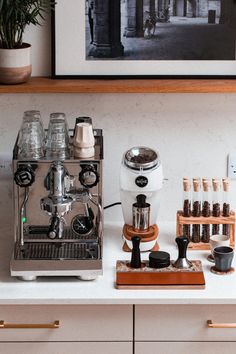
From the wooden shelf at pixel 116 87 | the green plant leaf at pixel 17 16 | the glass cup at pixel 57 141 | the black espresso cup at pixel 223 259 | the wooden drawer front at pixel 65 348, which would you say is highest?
the green plant leaf at pixel 17 16

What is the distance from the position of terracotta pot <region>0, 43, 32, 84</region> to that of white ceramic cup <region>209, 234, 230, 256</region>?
85 cm

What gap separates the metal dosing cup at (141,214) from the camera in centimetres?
298

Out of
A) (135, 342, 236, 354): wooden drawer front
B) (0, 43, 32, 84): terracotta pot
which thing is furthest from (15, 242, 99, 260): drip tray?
(0, 43, 32, 84): terracotta pot

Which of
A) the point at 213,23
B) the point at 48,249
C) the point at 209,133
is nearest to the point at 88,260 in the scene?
the point at 48,249

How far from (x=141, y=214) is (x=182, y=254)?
0.20 metres

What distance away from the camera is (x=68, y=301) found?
2.75 metres

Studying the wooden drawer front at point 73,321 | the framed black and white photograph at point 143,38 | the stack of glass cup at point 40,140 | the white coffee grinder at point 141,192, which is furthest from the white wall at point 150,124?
the wooden drawer front at point 73,321

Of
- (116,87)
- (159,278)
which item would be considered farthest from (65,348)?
(116,87)

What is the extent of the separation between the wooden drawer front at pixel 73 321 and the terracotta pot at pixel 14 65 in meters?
0.77

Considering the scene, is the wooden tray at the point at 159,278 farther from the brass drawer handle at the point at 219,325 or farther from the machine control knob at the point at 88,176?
the machine control knob at the point at 88,176

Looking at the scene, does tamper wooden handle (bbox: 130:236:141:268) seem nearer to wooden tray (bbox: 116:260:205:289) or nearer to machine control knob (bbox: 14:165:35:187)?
wooden tray (bbox: 116:260:205:289)

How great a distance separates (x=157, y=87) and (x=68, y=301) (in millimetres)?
786

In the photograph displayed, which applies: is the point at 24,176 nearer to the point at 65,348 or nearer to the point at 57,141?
the point at 57,141

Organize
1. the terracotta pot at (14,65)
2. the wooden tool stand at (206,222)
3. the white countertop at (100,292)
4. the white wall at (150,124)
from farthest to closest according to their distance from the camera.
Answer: the white wall at (150,124)
the wooden tool stand at (206,222)
the terracotta pot at (14,65)
the white countertop at (100,292)
